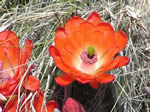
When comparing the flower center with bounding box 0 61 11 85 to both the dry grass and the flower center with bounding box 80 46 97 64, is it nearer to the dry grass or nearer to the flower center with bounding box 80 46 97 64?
the dry grass

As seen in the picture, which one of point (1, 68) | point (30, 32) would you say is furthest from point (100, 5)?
point (1, 68)

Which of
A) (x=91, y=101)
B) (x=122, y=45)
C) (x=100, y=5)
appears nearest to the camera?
(x=122, y=45)

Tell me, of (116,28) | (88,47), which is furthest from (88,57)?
(116,28)

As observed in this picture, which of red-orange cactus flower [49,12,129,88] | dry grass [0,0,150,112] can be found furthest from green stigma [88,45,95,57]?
dry grass [0,0,150,112]

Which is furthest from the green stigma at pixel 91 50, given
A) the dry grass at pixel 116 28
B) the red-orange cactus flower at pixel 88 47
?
the dry grass at pixel 116 28

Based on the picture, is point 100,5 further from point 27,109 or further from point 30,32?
point 27,109

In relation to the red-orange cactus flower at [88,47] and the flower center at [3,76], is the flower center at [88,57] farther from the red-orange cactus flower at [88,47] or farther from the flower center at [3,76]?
the flower center at [3,76]

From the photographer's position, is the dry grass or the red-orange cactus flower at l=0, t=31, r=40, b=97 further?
the dry grass
